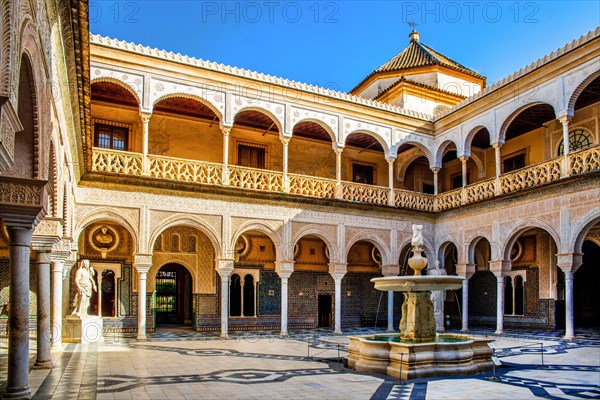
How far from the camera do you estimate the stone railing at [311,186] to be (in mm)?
15625

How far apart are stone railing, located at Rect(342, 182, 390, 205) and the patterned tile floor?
18.0ft

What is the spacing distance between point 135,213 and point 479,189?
953 centimetres

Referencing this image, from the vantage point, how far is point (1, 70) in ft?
10.8

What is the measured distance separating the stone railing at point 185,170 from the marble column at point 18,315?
816 cm

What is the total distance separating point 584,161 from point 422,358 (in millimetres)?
7682

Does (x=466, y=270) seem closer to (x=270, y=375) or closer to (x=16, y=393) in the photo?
(x=270, y=375)

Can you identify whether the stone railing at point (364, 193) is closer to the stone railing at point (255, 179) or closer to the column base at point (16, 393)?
the stone railing at point (255, 179)

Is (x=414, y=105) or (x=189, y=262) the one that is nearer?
(x=189, y=262)

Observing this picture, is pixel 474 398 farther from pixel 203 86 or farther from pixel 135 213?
pixel 203 86

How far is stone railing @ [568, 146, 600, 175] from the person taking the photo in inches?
501

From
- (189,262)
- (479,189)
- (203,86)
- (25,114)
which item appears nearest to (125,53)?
(203,86)

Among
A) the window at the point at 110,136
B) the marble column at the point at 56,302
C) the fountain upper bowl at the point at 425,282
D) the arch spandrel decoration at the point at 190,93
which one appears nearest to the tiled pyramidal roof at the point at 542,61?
the arch spandrel decoration at the point at 190,93

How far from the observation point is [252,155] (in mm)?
17453

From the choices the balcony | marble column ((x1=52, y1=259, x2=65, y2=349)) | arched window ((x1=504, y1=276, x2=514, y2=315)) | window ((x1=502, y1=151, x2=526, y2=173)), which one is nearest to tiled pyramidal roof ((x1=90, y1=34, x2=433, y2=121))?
A: the balcony
